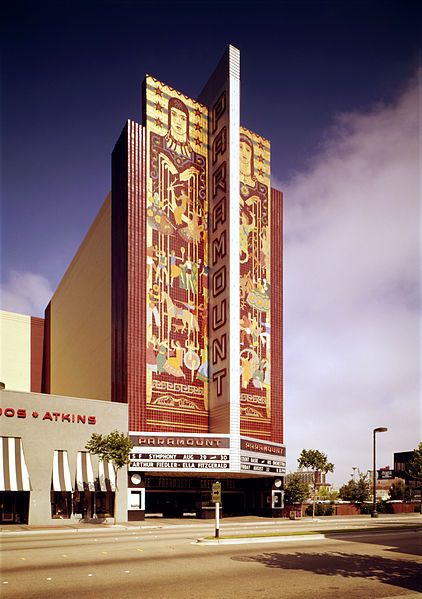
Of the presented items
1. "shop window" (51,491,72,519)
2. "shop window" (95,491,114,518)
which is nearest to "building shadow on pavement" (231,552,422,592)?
"shop window" (51,491,72,519)

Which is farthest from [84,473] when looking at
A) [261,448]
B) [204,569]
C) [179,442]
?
[204,569]

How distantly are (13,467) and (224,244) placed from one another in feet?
99.9

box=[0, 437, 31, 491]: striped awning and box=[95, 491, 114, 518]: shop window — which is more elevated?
box=[0, 437, 31, 491]: striped awning

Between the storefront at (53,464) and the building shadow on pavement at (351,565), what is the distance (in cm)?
2461

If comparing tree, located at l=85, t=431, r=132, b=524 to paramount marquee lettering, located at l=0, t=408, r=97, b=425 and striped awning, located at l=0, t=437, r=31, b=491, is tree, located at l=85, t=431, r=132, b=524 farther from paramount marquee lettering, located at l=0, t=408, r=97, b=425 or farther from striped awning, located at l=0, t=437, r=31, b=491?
striped awning, located at l=0, t=437, r=31, b=491

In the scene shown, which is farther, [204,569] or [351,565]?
[351,565]

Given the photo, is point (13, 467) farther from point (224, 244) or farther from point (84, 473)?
point (224, 244)

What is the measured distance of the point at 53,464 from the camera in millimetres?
49562

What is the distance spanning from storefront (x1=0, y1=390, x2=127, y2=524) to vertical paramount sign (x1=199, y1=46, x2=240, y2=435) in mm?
12269

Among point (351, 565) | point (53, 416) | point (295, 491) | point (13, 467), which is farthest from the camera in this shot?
point (295, 491)

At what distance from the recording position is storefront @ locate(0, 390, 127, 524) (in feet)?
156

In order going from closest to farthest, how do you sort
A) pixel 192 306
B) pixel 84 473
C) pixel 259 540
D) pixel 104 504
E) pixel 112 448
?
pixel 259 540
pixel 112 448
pixel 84 473
pixel 104 504
pixel 192 306

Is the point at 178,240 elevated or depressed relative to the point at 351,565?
elevated

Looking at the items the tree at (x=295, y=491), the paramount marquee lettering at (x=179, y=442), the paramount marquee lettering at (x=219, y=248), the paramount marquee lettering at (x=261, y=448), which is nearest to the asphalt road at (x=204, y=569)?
the paramount marquee lettering at (x=179, y=442)
